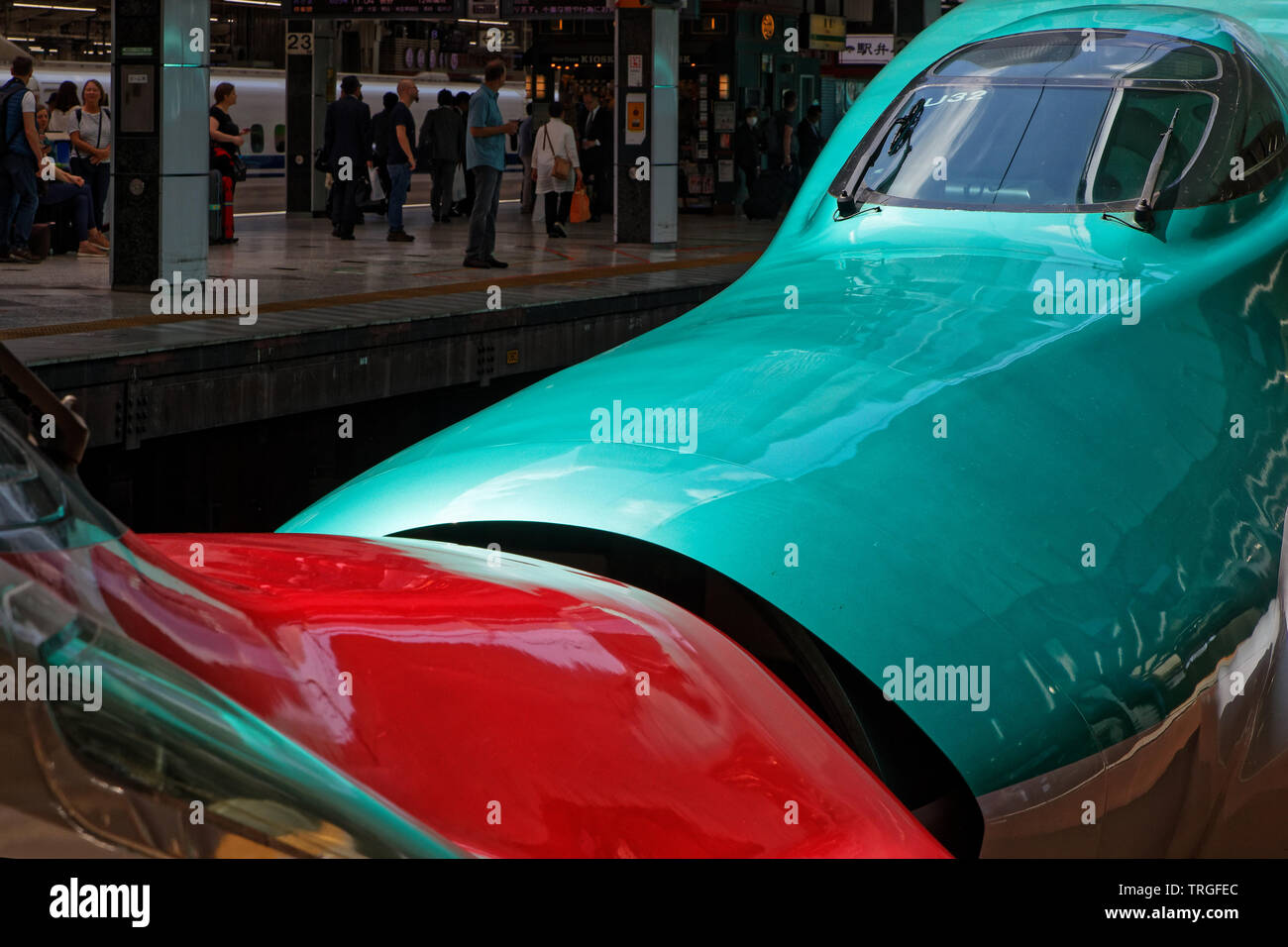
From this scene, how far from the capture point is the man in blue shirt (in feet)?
55.4

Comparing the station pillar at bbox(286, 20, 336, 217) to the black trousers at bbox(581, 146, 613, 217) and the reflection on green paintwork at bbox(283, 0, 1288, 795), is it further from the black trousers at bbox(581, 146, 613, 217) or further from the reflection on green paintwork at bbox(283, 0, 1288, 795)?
Answer: the reflection on green paintwork at bbox(283, 0, 1288, 795)

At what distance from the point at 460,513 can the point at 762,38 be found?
2914cm

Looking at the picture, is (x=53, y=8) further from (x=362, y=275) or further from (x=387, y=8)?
(x=362, y=275)

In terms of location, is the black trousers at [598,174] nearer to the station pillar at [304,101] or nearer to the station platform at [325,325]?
the station pillar at [304,101]

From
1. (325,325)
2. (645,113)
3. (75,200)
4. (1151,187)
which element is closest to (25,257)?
(75,200)

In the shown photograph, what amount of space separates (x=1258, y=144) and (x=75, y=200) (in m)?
15.2

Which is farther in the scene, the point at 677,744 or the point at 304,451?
the point at 304,451


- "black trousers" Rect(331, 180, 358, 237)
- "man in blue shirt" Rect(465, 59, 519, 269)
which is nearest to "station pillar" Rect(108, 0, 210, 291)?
"man in blue shirt" Rect(465, 59, 519, 269)

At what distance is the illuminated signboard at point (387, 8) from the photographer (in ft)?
77.7

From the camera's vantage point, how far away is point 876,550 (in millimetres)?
3521

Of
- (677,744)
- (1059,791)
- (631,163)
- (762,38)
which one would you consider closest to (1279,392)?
(1059,791)

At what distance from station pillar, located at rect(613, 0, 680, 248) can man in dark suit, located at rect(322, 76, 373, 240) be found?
3259 millimetres
